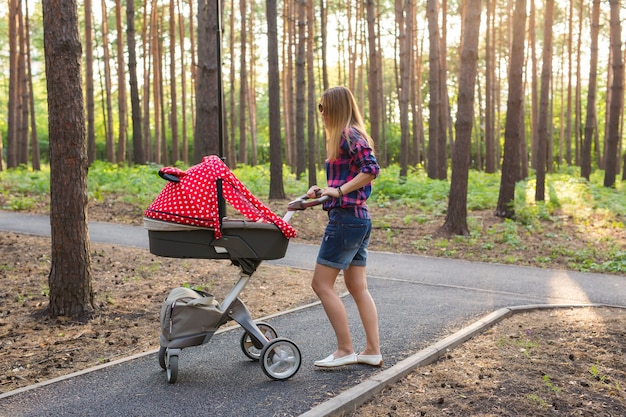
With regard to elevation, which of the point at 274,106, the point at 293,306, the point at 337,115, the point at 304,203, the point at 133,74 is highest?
the point at 133,74

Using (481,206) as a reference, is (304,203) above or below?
above

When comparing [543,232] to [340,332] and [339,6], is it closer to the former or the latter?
[340,332]

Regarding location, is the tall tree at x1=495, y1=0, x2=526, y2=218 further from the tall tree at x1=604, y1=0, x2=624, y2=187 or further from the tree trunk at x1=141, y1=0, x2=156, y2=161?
the tree trunk at x1=141, y1=0, x2=156, y2=161

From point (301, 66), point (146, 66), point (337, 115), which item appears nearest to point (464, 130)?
point (301, 66)

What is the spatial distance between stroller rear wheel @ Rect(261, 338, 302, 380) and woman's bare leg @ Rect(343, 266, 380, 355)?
63cm

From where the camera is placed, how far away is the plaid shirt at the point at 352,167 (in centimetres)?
507

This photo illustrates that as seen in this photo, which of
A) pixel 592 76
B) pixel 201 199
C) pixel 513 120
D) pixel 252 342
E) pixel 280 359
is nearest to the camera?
pixel 201 199

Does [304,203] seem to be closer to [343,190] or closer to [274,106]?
[343,190]

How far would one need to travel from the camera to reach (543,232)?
14500 mm

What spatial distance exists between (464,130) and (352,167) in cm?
925

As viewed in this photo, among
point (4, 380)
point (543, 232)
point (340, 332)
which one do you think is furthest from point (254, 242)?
point (543, 232)

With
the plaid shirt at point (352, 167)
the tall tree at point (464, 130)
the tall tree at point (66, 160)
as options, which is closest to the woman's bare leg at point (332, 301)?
the plaid shirt at point (352, 167)

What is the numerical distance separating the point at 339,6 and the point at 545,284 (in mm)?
27099

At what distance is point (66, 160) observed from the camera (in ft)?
22.4
